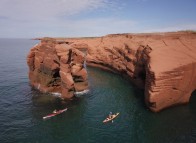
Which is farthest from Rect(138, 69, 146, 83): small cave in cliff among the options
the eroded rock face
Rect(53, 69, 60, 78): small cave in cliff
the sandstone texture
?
Rect(53, 69, 60, 78): small cave in cliff

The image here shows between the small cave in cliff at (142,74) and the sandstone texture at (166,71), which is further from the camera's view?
the small cave in cliff at (142,74)

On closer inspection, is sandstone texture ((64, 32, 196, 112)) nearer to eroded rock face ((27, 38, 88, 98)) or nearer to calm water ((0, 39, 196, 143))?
calm water ((0, 39, 196, 143))

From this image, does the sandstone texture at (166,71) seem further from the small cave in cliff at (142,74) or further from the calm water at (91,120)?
the calm water at (91,120)

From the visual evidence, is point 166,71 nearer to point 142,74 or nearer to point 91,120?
point 142,74

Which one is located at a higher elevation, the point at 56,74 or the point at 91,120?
the point at 56,74

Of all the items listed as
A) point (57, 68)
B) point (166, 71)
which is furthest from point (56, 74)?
point (166, 71)

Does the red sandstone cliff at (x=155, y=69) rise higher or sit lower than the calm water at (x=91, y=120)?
higher

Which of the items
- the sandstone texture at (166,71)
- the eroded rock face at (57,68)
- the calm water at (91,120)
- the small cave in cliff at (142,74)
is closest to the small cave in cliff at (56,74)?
the eroded rock face at (57,68)
